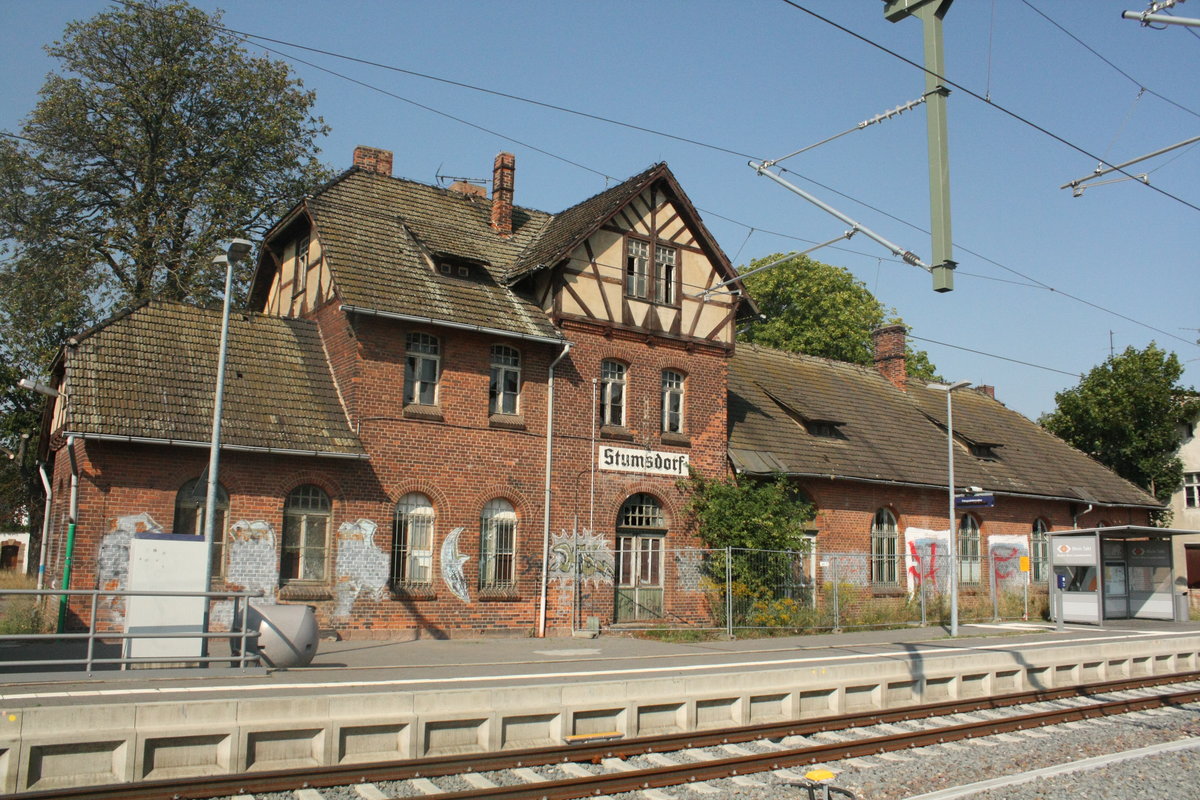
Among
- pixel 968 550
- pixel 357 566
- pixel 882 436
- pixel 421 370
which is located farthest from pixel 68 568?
pixel 968 550

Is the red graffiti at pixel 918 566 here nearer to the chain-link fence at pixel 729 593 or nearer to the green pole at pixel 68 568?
the chain-link fence at pixel 729 593

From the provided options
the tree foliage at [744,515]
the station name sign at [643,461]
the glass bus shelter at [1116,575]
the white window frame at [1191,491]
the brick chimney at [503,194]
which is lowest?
the glass bus shelter at [1116,575]

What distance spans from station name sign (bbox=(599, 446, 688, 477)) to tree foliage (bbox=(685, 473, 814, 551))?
1.52 feet

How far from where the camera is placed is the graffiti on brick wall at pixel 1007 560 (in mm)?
29859

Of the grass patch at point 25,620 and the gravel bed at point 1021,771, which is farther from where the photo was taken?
the grass patch at point 25,620

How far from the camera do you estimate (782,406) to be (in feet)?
92.4

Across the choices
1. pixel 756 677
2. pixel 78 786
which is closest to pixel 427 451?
pixel 756 677

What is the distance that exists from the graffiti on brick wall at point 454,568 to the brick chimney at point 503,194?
7.95 meters

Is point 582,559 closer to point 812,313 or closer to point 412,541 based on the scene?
point 412,541

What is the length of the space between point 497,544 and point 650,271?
717cm

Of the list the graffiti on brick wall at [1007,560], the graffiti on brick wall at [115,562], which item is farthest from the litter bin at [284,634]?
the graffiti on brick wall at [1007,560]

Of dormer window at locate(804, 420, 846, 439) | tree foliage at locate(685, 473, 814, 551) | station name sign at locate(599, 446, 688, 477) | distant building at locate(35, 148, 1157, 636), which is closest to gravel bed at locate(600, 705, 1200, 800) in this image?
tree foliage at locate(685, 473, 814, 551)

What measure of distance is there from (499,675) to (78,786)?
20.1ft

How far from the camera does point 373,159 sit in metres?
24.8
